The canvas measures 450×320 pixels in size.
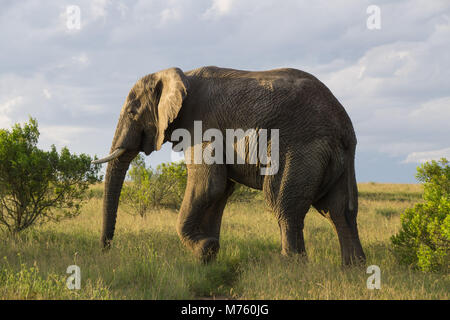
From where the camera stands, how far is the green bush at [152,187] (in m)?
14.8

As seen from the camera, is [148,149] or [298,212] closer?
[298,212]

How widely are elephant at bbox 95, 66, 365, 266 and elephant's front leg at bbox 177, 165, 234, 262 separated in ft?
0.05

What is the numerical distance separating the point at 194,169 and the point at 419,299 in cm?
364

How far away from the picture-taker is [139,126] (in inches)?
295

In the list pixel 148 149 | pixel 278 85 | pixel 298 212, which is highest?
pixel 278 85

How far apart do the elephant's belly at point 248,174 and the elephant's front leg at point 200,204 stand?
0.23m

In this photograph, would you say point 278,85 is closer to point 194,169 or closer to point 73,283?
point 194,169

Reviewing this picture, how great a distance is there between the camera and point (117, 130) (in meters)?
7.68

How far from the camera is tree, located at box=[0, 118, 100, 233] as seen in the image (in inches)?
372

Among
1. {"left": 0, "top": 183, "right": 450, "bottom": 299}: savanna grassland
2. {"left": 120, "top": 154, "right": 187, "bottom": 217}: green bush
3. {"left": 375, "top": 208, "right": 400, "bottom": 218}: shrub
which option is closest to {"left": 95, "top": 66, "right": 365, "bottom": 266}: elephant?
{"left": 0, "top": 183, "right": 450, "bottom": 299}: savanna grassland

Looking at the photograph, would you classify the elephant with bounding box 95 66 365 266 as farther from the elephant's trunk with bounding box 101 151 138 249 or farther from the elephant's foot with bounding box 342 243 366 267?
the elephant's trunk with bounding box 101 151 138 249

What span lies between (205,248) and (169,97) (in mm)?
2499
